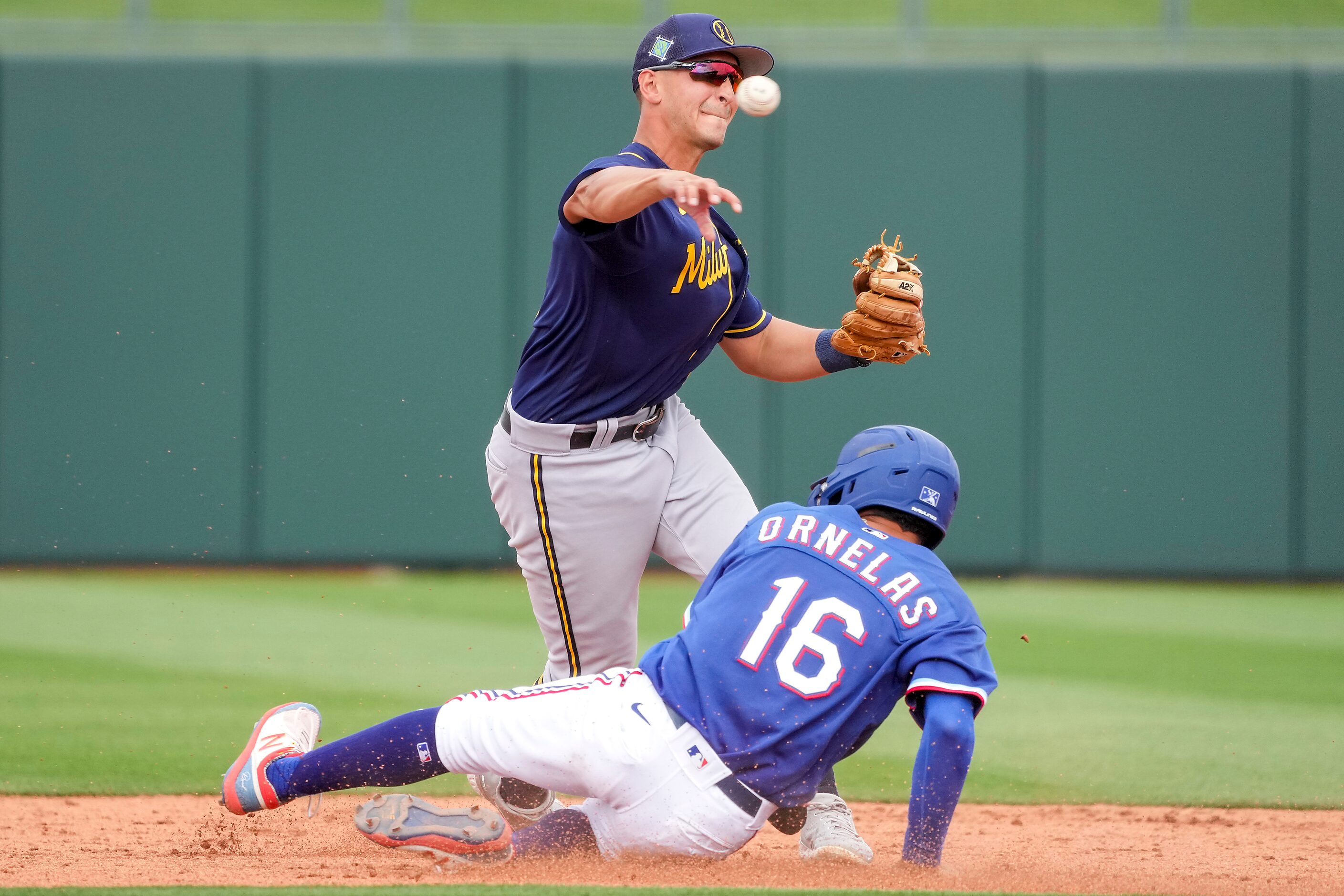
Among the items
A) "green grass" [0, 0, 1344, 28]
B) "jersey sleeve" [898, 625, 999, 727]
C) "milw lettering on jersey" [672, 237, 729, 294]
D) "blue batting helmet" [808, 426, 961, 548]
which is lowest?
"jersey sleeve" [898, 625, 999, 727]

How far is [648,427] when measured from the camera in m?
2.98

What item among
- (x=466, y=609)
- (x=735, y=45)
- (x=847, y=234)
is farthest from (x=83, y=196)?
(x=735, y=45)

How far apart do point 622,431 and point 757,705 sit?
0.88 m

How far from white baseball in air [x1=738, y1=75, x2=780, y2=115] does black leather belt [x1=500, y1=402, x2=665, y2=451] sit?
677 mm

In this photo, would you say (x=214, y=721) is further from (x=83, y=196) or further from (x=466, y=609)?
(x=83, y=196)

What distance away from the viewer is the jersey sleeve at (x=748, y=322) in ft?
11.0

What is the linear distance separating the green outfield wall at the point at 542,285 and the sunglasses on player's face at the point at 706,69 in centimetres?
536

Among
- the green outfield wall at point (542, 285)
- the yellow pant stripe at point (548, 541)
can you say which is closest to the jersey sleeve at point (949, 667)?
the yellow pant stripe at point (548, 541)

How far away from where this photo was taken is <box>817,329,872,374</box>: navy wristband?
3.20 m

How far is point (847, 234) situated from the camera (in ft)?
27.7

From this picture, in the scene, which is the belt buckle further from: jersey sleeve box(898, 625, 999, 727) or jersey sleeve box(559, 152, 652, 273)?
jersey sleeve box(898, 625, 999, 727)

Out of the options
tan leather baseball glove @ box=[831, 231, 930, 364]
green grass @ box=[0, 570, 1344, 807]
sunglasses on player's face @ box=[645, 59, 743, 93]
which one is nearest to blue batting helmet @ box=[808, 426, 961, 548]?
tan leather baseball glove @ box=[831, 231, 930, 364]

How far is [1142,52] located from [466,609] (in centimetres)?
548

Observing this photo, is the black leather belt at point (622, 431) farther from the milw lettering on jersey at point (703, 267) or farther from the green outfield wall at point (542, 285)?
the green outfield wall at point (542, 285)
